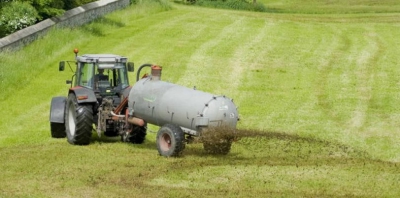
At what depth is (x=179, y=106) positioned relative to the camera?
65.6 ft

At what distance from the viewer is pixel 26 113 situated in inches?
1101

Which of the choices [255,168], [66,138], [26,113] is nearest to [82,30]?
[26,113]

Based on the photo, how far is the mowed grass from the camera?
690 inches

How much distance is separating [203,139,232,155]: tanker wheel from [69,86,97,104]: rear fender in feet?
12.1

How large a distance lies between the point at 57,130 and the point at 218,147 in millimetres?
5857

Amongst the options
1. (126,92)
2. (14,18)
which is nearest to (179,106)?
(126,92)

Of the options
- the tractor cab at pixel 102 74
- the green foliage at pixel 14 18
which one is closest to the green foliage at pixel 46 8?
the green foliage at pixel 14 18

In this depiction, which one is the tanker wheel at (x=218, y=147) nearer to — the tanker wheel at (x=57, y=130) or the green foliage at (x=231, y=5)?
the tanker wheel at (x=57, y=130)

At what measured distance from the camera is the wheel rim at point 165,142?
Answer: 20.2m

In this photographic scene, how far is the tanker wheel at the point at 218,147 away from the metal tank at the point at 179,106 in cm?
41

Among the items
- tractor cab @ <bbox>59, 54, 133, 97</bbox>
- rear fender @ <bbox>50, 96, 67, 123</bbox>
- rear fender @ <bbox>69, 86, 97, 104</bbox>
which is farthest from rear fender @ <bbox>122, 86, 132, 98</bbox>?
rear fender @ <bbox>50, 96, 67, 123</bbox>

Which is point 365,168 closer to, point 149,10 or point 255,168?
point 255,168

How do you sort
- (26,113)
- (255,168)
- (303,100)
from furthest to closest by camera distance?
(303,100)
(26,113)
(255,168)

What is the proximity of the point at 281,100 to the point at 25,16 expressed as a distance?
1348cm
